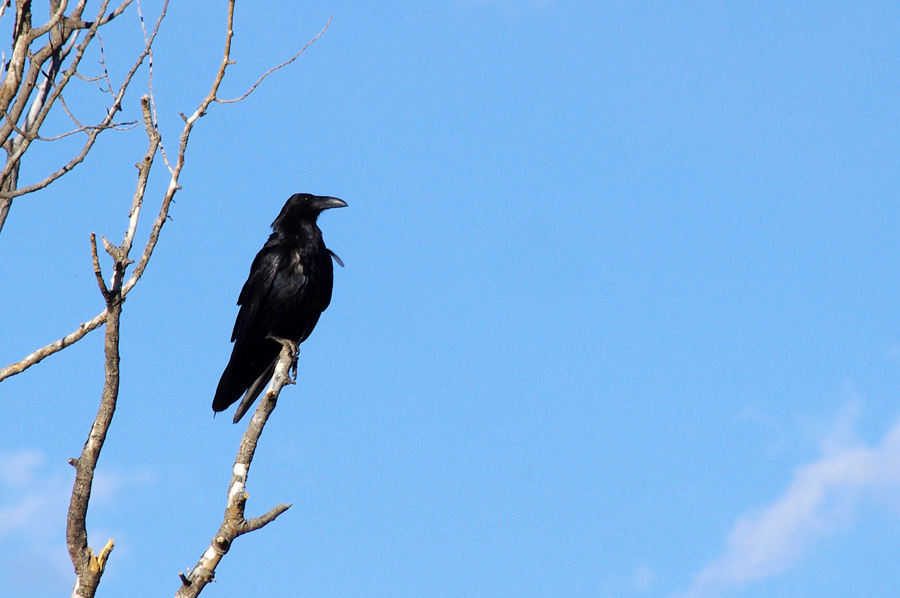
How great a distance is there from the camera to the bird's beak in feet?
28.5

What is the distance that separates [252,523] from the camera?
4.73 metres

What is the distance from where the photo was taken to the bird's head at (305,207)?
340 inches

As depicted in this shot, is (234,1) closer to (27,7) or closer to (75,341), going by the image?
(27,7)

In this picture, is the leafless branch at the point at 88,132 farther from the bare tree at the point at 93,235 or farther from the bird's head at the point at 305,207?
the bird's head at the point at 305,207

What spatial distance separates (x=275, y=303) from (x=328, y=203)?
3.62 feet

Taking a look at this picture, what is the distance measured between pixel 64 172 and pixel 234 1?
1.33m

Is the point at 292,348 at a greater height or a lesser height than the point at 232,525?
greater

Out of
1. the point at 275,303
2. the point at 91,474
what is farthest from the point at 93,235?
the point at 275,303

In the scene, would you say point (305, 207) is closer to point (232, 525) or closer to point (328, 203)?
point (328, 203)

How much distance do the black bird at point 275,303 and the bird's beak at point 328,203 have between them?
0.21m

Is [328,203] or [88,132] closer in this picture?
[88,132]

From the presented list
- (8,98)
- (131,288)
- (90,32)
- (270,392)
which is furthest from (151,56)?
(270,392)

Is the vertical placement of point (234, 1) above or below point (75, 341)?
above

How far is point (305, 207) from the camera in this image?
8.68 meters
